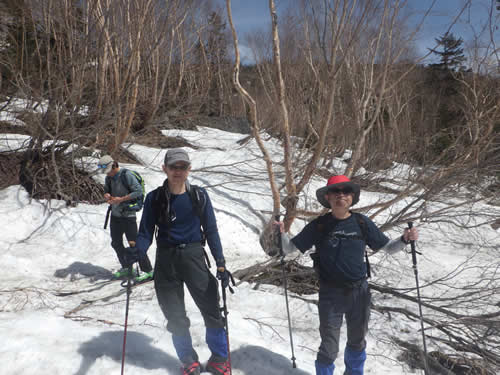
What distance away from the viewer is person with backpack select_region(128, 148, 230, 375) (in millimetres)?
2512

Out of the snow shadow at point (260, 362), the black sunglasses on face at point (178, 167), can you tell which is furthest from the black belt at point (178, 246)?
the snow shadow at point (260, 362)

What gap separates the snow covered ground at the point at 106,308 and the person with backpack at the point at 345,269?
1.83 feet

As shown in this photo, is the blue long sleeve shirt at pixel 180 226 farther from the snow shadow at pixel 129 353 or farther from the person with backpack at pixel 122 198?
the person with backpack at pixel 122 198

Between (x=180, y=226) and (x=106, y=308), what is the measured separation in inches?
83.3

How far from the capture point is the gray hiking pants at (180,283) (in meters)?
2.52

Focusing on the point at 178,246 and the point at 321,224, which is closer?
the point at 178,246

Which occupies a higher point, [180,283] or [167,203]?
[167,203]

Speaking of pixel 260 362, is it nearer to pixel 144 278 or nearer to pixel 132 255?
pixel 132 255

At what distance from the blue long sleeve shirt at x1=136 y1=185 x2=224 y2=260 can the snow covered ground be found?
3.47 feet

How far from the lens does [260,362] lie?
9.71 ft

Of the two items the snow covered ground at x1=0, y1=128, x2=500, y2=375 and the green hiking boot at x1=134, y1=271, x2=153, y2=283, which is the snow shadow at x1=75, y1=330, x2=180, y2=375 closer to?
the snow covered ground at x1=0, y1=128, x2=500, y2=375

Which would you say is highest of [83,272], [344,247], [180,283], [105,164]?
[105,164]

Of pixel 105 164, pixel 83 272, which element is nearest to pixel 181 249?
pixel 105 164

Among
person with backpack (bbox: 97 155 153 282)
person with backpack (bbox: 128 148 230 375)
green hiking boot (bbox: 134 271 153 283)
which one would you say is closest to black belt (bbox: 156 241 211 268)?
person with backpack (bbox: 128 148 230 375)
